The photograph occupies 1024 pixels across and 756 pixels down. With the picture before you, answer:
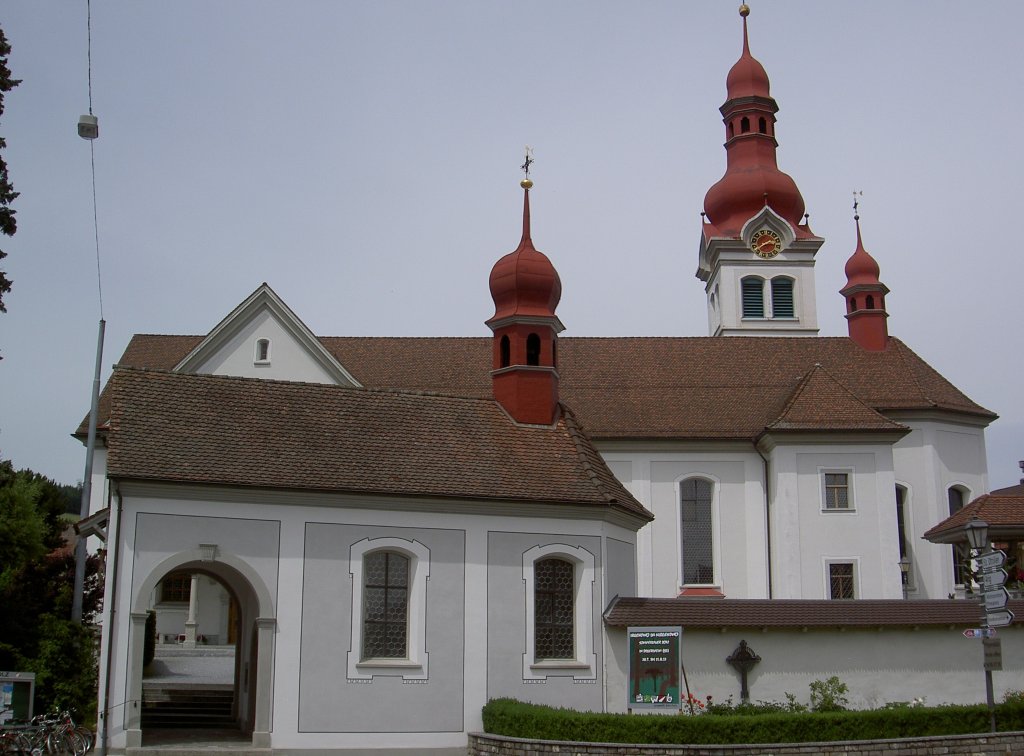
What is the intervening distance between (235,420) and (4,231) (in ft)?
20.2

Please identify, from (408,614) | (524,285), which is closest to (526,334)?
(524,285)

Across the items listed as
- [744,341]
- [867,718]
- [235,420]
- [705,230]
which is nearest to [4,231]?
[235,420]

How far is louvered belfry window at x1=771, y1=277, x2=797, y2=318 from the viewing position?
55625 millimetres

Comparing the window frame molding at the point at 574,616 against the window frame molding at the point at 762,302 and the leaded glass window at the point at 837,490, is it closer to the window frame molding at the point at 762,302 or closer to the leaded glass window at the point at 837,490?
the leaded glass window at the point at 837,490

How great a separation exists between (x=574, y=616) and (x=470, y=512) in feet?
10.8

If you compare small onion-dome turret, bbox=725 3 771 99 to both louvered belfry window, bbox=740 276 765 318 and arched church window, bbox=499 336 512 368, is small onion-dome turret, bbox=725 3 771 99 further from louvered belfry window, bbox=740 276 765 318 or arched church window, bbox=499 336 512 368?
arched church window, bbox=499 336 512 368

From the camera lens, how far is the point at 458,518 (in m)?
24.5

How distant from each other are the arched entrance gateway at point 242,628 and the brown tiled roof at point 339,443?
5.39 ft

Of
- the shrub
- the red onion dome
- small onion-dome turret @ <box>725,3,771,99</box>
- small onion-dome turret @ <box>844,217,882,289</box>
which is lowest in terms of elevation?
the shrub

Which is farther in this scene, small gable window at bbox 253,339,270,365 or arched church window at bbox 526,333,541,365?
small gable window at bbox 253,339,270,365

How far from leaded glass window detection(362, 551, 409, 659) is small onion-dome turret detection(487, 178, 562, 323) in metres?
7.62

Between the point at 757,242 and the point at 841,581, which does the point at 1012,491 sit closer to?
the point at 841,581

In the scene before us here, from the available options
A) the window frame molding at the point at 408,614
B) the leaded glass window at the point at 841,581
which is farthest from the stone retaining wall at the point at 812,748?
the leaded glass window at the point at 841,581

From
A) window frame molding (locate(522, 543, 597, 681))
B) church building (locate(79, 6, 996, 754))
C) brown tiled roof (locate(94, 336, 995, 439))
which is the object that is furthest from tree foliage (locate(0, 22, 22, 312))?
brown tiled roof (locate(94, 336, 995, 439))
